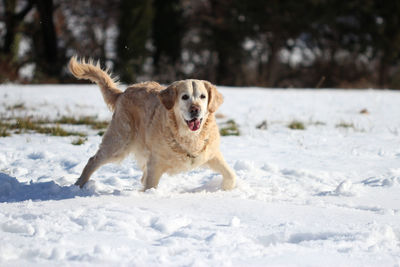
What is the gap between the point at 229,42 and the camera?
65.6 ft

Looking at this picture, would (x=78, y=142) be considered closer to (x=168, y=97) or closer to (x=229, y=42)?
(x=168, y=97)

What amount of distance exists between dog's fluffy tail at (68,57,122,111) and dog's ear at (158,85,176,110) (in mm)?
1053

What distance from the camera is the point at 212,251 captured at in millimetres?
2766

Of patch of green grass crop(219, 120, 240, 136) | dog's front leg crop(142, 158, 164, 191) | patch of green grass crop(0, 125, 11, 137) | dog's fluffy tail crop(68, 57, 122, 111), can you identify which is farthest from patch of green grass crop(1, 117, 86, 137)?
dog's front leg crop(142, 158, 164, 191)

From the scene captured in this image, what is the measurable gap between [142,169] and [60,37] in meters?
19.2

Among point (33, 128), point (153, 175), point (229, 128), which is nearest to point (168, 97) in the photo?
point (153, 175)

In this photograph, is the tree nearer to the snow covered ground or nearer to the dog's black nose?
the snow covered ground

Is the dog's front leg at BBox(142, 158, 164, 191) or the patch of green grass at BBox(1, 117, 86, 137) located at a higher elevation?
the dog's front leg at BBox(142, 158, 164, 191)

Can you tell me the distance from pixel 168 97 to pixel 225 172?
0.85 metres

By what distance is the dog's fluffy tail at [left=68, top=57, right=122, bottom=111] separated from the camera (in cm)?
516

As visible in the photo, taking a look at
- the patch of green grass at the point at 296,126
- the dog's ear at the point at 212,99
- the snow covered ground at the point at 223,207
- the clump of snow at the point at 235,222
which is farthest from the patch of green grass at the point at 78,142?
the clump of snow at the point at 235,222

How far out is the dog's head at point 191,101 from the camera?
13.4ft

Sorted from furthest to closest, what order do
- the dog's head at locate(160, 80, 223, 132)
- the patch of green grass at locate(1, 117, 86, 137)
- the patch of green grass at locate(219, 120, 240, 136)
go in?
the patch of green grass at locate(219, 120, 240, 136)
the patch of green grass at locate(1, 117, 86, 137)
the dog's head at locate(160, 80, 223, 132)

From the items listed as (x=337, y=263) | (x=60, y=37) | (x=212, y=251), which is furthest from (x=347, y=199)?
(x=60, y=37)
